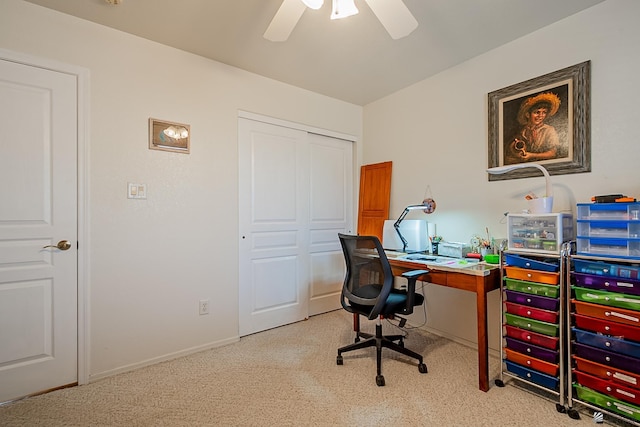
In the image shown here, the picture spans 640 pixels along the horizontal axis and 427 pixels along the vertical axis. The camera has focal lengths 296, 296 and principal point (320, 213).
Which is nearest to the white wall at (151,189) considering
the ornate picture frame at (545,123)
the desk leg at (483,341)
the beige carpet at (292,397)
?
the beige carpet at (292,397)

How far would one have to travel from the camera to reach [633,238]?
4.99 feet

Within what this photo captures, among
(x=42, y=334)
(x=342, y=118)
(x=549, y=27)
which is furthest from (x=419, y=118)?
(x=42, y=334)

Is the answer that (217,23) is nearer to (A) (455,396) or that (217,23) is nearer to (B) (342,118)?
(B) (342,118)

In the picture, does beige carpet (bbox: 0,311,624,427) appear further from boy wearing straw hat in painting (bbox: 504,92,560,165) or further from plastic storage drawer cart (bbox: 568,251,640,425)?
boy wearing straw hat in painting (bbox: 504,92,560,165)

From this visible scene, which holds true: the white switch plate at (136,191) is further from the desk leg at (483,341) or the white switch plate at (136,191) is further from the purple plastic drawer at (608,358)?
the purple plastic drawer at (608,358)

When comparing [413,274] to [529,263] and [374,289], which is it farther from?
[529,263]

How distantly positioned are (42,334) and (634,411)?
3.38 metres

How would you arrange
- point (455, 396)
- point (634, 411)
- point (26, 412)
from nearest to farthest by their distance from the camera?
point (634, 411)
point (26, 412)
point (455, 396)

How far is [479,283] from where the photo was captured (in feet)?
6.26

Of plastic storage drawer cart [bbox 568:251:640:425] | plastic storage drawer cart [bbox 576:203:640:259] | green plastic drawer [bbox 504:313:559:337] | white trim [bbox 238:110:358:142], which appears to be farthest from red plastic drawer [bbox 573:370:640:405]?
white trim [bbox 238:110:358:142]

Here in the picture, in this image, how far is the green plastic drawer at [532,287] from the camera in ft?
5.72

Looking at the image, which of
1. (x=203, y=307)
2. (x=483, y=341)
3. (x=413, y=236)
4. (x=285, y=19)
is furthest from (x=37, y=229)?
(x=483, y=341)

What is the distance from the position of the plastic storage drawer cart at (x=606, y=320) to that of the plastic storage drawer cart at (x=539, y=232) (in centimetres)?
11

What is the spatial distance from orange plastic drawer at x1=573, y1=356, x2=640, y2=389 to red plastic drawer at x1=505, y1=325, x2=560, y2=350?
11 cm
